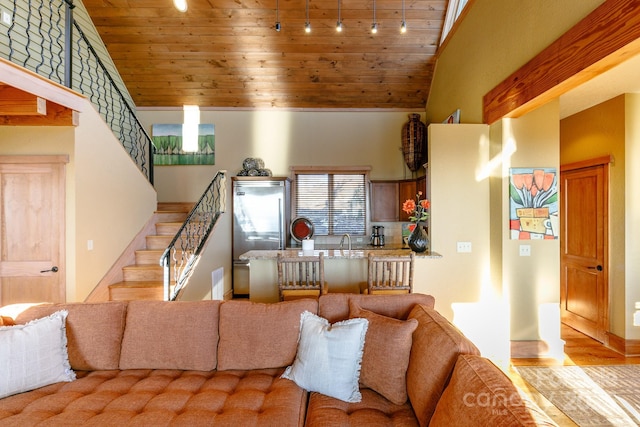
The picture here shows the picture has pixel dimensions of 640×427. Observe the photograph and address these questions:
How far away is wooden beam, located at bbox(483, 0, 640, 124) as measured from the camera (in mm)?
1910

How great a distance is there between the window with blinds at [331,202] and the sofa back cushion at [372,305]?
368 cm

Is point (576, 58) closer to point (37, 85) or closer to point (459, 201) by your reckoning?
point (459, 201)

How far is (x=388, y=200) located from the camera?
6.03 meters

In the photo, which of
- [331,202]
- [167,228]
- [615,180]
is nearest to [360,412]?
[615,180]

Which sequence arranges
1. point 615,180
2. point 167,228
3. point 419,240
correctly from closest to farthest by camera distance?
1. point 419,240
2. point 615,180
3. point 167,228

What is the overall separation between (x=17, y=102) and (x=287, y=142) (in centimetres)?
398

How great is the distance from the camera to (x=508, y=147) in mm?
3367

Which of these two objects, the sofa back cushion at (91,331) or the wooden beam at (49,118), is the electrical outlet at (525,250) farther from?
the wooden beam at (49,118)

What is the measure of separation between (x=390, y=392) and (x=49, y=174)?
3930mm

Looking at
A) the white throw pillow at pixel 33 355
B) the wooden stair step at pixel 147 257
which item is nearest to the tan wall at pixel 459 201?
the white throw pillow at pixel 33 355

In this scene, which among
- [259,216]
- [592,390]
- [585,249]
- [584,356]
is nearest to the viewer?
[592,390]

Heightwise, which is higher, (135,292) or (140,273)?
(140,273)

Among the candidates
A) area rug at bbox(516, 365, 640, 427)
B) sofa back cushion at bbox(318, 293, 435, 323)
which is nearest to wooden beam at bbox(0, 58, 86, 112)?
sofa back cushion at bbox(318, 293, 435, 323)

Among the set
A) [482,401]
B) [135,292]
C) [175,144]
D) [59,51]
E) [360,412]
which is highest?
[59,51]
